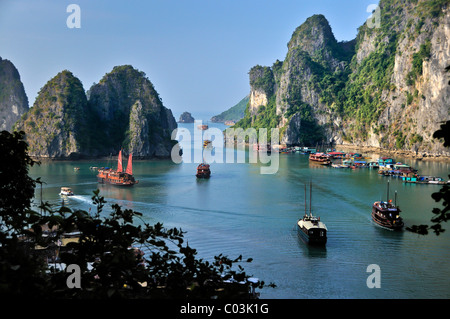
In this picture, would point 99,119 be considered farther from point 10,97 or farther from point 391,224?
point 391,224

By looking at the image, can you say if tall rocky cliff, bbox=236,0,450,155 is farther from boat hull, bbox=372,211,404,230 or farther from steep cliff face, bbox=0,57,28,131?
steep cliff face, bbox=0,57,28,131

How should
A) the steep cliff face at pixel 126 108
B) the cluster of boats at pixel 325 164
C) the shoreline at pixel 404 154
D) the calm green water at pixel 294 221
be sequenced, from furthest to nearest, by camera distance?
the steep cliff face at pixel 126 108, the shoreline at pixel 404 154, the cluster of boats at pixel 325 164, the calm green water at pixel 294 221

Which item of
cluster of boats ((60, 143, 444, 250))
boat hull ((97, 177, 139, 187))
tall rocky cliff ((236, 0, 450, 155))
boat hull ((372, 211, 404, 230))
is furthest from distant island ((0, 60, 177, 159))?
boat hull ((372, 211, 404, 230))

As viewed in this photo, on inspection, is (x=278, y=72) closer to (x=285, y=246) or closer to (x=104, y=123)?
(x=104, y=123)

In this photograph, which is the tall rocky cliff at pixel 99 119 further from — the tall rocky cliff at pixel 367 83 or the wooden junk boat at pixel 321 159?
the tall rocky cliff at pixel 367 83

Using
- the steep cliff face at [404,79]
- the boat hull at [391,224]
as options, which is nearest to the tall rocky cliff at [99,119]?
the steep cliff face at [404,79]
